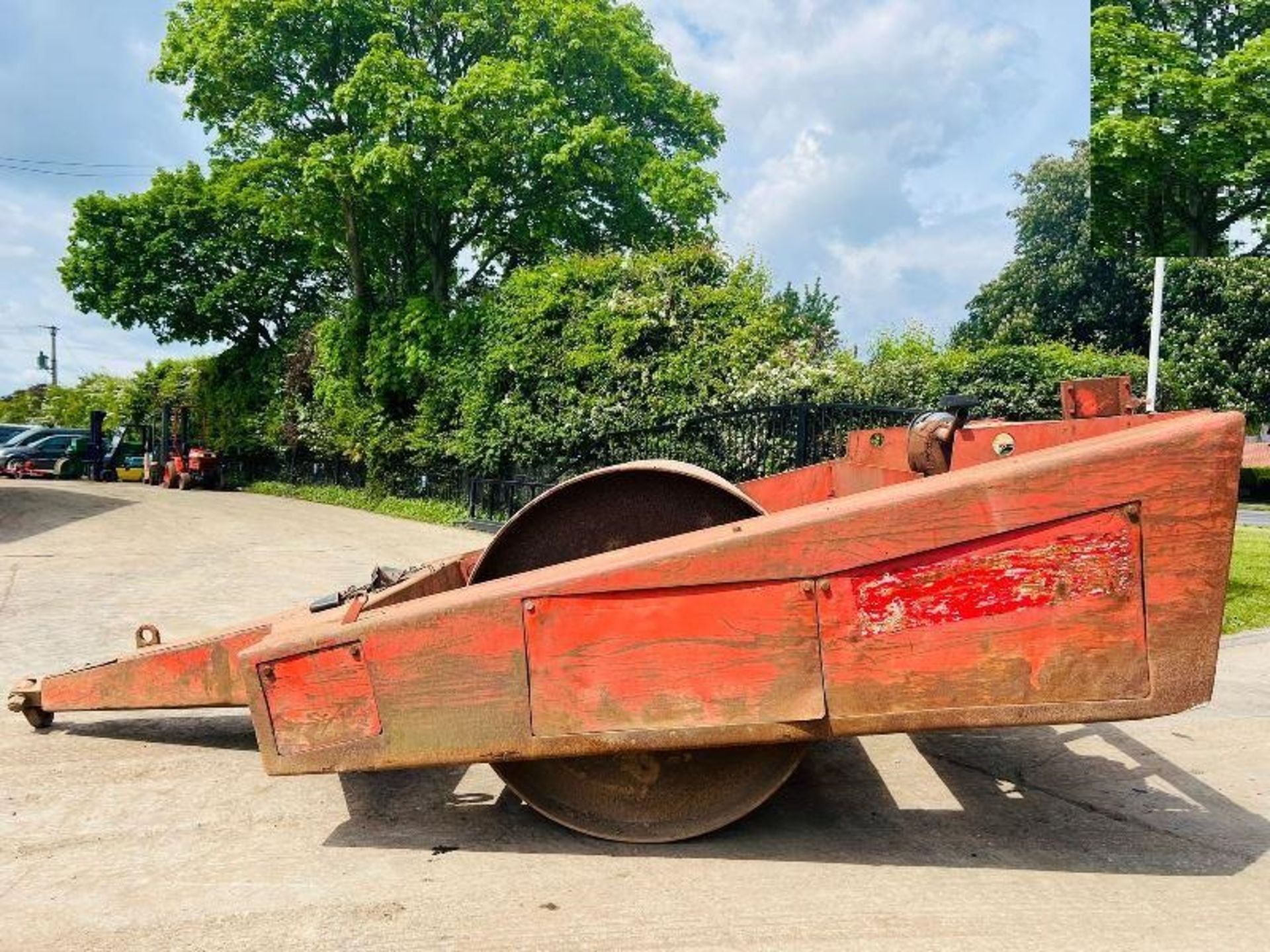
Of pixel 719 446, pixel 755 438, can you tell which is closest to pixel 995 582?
pixel 755 438

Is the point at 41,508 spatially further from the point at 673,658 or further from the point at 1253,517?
the point at 1253,517

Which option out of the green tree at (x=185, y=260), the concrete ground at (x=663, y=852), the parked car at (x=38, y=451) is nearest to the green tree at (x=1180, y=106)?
the concrete ground at (x=663, y=852)

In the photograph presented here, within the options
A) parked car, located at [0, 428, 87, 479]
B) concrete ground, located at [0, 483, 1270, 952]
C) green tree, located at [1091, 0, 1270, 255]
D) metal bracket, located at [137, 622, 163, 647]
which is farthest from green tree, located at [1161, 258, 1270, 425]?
parked car, located at [0, 428, 87, 479]

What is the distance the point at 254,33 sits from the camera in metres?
19.1

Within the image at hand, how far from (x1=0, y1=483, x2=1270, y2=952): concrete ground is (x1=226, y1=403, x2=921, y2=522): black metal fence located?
15.6 feet

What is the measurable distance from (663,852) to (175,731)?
93.2 inches

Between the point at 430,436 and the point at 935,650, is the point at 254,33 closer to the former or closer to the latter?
the point at 430,436

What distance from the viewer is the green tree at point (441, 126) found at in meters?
17.7

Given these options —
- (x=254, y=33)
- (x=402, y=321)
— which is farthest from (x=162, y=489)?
(x=254, y=33)

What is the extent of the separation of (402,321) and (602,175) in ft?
17.7

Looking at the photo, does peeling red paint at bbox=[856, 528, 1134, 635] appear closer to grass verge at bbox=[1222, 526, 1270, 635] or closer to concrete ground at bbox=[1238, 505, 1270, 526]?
grass verge at bbox=[1222, 526, 1270, 635]

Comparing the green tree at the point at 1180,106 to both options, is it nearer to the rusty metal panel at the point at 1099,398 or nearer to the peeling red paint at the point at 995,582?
the rusty metal panel at the point at 1099,398

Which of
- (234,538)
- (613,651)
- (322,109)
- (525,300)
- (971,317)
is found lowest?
(234,538)

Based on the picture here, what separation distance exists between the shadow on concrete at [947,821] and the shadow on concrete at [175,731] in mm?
752
